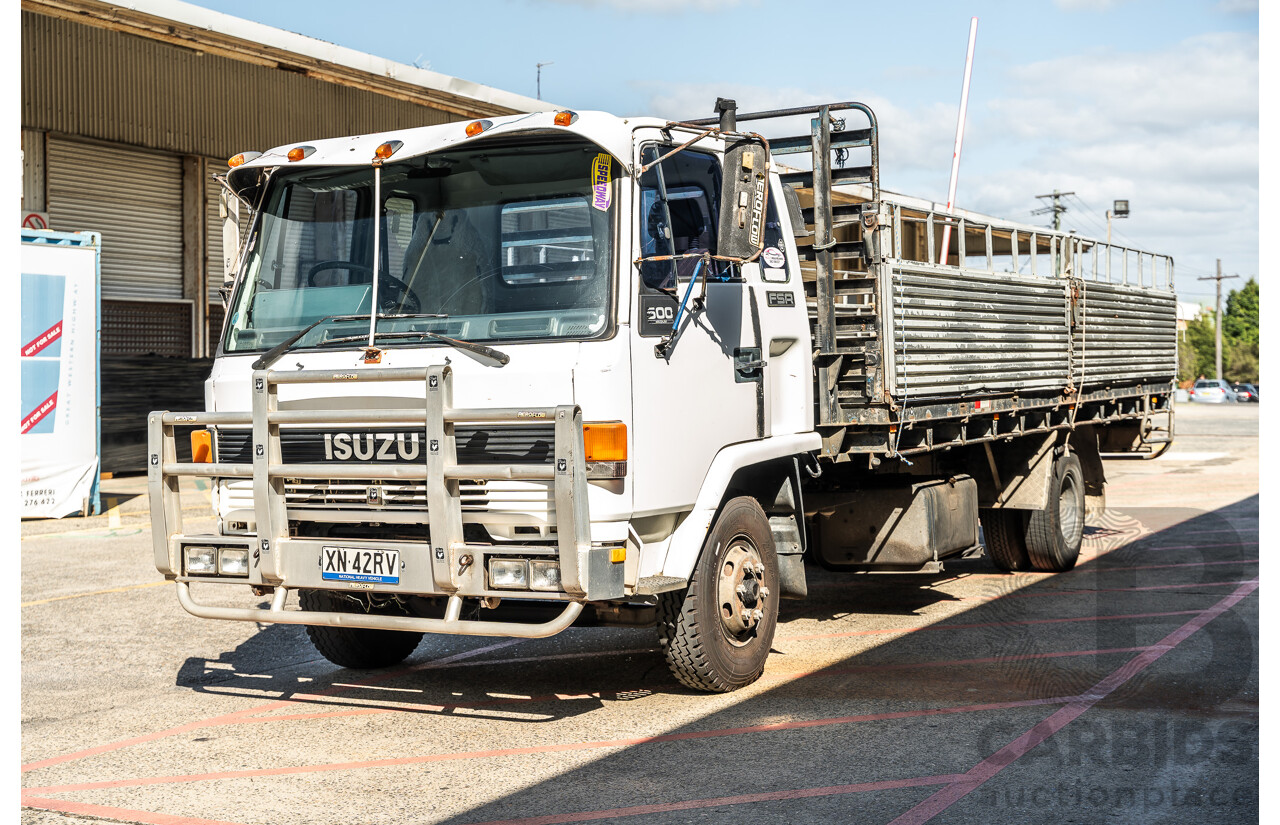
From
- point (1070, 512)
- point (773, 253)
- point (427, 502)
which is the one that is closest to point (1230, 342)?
point (1070, 512)

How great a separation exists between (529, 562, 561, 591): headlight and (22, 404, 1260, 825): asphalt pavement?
773mm

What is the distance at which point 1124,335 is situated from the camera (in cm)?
1142

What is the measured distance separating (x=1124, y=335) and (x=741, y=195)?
22.4 feet

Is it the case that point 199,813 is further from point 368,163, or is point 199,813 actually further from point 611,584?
point 368,163

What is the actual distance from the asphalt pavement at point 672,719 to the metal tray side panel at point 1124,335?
1945 mm

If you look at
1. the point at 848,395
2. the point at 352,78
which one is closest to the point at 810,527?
the point at 848,395

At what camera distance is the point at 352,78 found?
18391mm

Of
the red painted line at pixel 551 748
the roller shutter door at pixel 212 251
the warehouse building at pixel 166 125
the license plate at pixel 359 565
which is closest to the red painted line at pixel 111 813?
the red painted line at pixel 551 748

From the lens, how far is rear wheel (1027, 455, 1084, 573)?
413 inches

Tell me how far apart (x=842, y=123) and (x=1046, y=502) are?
163 inches

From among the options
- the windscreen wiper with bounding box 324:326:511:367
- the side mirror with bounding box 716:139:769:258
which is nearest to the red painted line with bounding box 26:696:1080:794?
the windscreen wiper with bounding box 324:326:511:367

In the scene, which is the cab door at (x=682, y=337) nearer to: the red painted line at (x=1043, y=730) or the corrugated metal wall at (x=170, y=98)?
the red painted line at (x=1043, y=730)

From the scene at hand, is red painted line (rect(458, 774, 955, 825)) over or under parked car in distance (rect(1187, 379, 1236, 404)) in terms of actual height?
under

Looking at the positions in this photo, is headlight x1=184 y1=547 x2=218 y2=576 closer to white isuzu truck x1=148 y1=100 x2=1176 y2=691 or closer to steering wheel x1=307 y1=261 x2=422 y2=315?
white isuzu truck x1=148 y1=100 x2=1176 y2=691
